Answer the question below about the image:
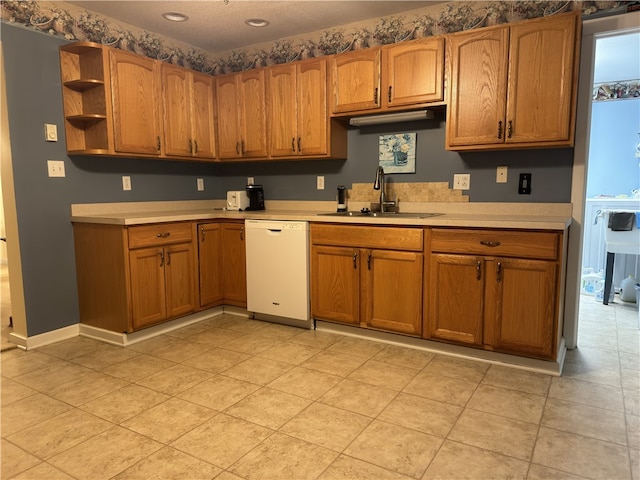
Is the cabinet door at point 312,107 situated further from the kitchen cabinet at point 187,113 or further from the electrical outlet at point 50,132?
the electrical outlet at point 50,132

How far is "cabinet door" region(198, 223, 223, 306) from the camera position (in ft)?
12.0

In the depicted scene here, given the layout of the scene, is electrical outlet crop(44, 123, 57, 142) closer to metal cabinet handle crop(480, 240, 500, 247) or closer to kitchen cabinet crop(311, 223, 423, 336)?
kitchen cabinet crop(311, 223, 423, 336)

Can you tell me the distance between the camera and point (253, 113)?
3895 mm

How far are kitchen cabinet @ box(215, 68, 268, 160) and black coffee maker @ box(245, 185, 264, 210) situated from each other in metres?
0.30

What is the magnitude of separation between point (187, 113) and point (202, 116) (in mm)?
176

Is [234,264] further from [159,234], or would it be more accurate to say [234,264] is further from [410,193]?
[410,193]

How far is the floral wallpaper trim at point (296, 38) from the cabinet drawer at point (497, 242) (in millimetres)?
1530

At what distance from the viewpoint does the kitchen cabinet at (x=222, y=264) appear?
3703 mm

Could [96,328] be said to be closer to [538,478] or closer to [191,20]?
[191,20]

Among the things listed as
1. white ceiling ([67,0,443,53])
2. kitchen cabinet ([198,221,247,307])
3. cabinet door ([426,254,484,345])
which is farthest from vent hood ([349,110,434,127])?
kitchen cabinet ([198,221,247,307])

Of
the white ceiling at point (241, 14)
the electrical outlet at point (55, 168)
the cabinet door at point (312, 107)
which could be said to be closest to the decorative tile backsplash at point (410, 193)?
the cabinet door at point (312, 107)

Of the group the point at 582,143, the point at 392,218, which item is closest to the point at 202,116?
the point at 392,218

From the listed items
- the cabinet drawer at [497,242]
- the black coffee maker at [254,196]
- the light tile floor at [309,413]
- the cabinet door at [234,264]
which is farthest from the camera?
the black coffee maker at [254,196]

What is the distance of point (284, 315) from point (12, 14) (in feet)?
9.31
